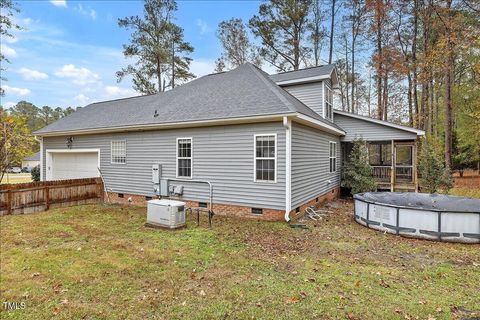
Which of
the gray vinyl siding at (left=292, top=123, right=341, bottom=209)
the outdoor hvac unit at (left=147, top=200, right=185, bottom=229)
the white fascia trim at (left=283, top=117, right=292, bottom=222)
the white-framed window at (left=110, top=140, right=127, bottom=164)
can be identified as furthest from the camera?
the white-framed window at (left=110, top=140, right=127, bottom=164)

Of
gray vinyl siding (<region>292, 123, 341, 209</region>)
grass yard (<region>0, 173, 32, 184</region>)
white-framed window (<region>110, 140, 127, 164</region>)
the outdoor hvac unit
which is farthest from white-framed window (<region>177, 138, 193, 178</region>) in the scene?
grass yard (<region>0, 173, 32, 184</region>)

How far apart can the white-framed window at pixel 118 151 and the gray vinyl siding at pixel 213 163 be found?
0.19 metres

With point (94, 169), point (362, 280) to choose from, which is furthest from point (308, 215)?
point (94, 169)

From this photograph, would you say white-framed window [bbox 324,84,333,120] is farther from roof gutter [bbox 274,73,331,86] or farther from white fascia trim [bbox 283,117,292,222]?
white fascia trim [bbox 283,117,292,222]

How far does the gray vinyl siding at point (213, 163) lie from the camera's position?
8.18 m

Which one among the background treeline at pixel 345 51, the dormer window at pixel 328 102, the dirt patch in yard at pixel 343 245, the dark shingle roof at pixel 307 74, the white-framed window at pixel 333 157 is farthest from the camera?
the background treeline at pixel 345 51

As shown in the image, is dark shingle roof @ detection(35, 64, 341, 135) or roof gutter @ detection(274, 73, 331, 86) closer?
dark shingle roof @ detection(35, 64, 341, 135)

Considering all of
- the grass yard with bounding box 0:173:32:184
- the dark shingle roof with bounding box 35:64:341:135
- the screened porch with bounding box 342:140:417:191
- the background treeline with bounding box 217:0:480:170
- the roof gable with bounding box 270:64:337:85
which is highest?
the background treeline with bounding box 217:0:480:170

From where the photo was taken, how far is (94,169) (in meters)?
12.6

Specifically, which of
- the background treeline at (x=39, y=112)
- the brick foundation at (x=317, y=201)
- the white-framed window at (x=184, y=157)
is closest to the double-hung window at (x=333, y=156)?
the brick foundation at (x=317, y=201)

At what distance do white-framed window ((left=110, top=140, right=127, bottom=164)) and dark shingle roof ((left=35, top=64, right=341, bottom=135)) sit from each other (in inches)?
31.3

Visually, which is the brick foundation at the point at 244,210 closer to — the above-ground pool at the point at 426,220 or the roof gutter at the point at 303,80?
the above-ground pool at the point at 426,220

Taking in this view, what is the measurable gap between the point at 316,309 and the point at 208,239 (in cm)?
347

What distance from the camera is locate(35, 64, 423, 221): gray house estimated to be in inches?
322
